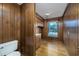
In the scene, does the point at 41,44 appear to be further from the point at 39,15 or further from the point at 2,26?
the point at 2,26

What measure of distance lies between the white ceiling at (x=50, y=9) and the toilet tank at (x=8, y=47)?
0.63 metres

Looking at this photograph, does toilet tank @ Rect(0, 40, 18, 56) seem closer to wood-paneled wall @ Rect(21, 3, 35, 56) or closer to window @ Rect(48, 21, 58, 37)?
wood-paneled wall @ Rect(21, 3, 35, 56)

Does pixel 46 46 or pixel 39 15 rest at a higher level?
pixel 39 15

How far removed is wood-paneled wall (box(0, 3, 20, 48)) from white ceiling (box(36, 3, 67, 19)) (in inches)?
13.7

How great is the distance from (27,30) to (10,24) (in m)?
0.29

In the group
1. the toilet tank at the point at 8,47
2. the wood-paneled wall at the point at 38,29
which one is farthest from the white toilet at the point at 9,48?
the wood-paneled wall at the point at 38,29

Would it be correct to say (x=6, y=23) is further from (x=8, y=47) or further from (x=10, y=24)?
(x=8, y=47)

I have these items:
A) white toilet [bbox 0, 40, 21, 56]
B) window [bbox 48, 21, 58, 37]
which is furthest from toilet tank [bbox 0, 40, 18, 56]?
window [bbox 48, 21, 58, 37]

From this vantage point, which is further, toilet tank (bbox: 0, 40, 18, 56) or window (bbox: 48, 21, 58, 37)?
window (bbox: 48, 21, 58, 37)

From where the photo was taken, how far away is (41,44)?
4.35ft

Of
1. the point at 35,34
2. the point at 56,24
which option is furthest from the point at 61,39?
the point at 35,34

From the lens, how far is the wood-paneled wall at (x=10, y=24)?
1.21m

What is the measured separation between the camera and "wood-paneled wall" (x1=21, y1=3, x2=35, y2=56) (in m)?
1.24

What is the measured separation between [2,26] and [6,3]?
1.14 ft
